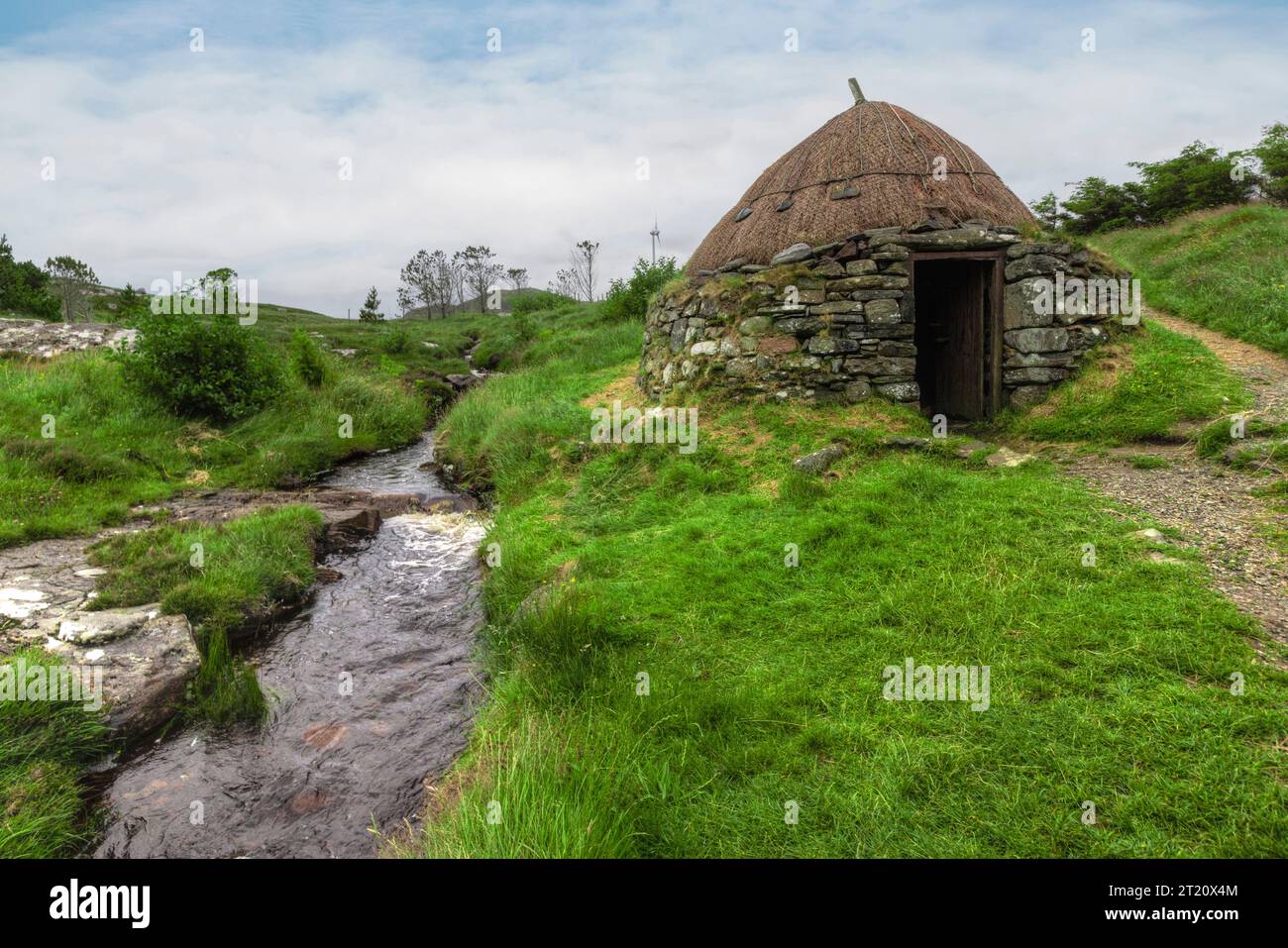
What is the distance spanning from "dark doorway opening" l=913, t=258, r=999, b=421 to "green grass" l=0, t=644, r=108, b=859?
987cm

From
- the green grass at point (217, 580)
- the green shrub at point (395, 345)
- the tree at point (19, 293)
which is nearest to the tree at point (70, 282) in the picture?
the tree at point (19, 293)

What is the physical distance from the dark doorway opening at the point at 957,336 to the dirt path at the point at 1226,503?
104 inches

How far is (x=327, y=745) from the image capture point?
15.3 ft

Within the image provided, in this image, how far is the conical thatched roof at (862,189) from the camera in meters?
9.70

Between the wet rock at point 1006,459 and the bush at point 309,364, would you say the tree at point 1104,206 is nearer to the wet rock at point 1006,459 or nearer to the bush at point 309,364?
the wet rock at point 1006,459

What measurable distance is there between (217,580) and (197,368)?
28.0ft

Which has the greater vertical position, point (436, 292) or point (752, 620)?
point (436, 292)

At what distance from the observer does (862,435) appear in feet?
26.0

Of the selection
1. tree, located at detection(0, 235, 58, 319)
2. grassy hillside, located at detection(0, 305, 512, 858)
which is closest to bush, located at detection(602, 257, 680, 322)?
grassy hillside, located at detection(0, 305, 512, 858)

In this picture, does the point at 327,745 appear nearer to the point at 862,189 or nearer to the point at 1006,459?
the point at 1006,459

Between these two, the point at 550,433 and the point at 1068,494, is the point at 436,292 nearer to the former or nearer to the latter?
the point at 550,433

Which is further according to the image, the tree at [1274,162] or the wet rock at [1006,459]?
the tree at [1274,162]

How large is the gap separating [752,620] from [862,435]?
12.6 ft
